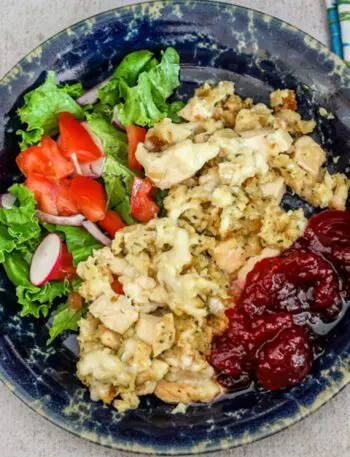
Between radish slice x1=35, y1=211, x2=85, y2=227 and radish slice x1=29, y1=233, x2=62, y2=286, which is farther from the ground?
radish slice x1=35, y1=211, x2=85, y2=227

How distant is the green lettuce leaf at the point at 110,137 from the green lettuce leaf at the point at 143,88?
9cm

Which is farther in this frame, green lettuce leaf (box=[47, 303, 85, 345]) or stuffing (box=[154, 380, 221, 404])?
green lettuce leaf (box=[47, 303, 85, 345])

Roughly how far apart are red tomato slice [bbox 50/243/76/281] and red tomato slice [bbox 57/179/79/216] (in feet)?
0.58

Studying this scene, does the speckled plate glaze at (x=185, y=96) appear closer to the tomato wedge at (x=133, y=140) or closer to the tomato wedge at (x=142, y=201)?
the tomato wedge at (x=133, y=140)

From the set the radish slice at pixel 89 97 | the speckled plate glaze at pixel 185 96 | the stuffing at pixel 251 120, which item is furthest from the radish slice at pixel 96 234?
the stuffing at pixel 251 120

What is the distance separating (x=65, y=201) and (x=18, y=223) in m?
0.27

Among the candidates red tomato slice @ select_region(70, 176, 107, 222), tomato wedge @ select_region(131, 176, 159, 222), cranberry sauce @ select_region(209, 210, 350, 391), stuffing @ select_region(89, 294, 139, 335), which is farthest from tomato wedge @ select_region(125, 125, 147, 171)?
cranberry sauce @ select_region(209, 210, 350, 391)

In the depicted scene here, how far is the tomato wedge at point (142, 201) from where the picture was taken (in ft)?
12.1

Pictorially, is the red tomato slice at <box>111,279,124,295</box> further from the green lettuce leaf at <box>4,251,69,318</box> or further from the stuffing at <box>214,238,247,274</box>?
the stuffing at <box>214,238,247,274</box>

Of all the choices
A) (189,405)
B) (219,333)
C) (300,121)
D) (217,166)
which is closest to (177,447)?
(189,405)

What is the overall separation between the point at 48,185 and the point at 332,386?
177cm

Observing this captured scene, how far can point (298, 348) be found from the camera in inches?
135

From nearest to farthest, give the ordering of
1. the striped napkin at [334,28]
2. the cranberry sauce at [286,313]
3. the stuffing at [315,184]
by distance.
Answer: the cranberry sauce at [286,313] < the stuffing at [315,184] < the striped napkin at [334,28]

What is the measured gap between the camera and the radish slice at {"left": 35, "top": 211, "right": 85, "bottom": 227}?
380 centimetres
